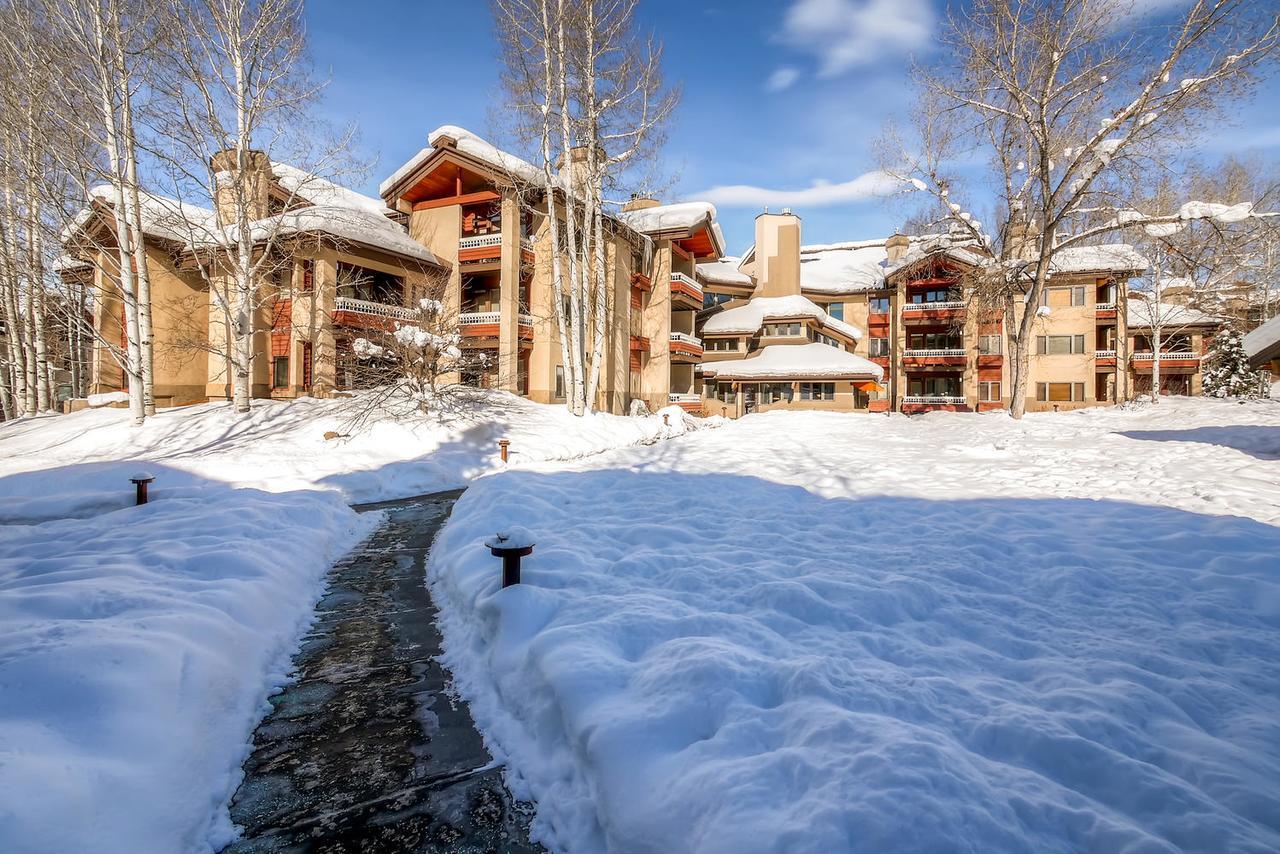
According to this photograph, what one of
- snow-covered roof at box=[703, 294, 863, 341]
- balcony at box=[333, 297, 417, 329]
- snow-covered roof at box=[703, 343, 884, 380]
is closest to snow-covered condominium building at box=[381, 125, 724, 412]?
balcony at box=[333, 297, 417, 329]

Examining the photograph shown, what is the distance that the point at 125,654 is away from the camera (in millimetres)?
3736

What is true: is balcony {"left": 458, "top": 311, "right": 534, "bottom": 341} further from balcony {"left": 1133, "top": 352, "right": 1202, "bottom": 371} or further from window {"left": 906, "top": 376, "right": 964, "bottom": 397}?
balcony {"left": 1133, "top": 352, "right": 1202, "bottom": 371}

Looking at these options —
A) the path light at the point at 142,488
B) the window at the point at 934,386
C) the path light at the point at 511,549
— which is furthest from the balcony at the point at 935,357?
the path light at the point at 142,488

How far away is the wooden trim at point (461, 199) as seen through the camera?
84.8 feet

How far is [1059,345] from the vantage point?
116 ft

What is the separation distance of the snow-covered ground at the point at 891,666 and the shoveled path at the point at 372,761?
0.23m

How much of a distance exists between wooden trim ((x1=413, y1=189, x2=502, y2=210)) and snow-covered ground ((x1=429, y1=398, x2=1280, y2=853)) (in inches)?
827

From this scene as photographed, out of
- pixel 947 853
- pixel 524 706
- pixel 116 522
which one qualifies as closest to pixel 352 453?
pixel 116 522

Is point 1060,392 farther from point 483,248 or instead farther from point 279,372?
point 279,372

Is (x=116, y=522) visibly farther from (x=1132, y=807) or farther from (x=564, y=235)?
(x=564, y=235)

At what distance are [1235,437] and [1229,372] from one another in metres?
24.7

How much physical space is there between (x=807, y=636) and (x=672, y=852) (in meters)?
2.26

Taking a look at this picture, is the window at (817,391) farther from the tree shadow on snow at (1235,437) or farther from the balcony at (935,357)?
the tree shadow on snow at (1235,437)

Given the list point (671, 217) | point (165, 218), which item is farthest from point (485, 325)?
point (671, 217)
